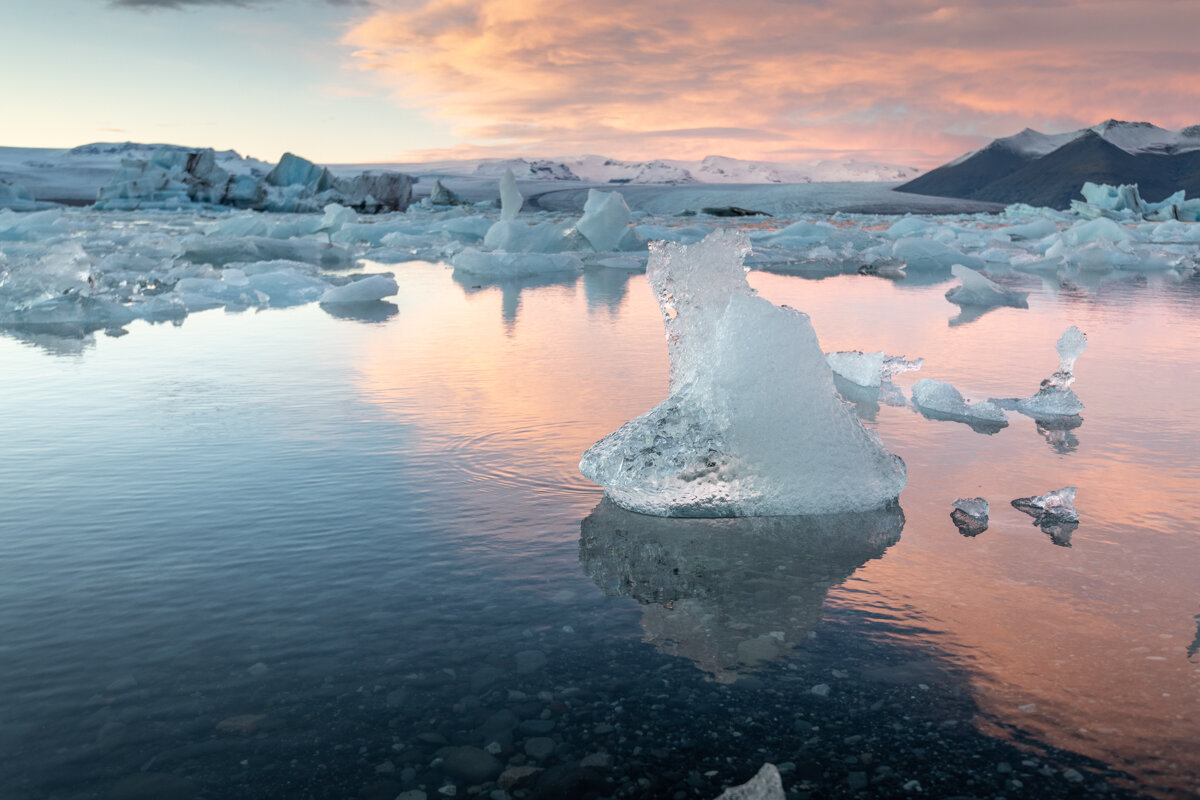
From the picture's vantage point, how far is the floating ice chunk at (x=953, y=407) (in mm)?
4449

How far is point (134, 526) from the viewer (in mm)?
2945

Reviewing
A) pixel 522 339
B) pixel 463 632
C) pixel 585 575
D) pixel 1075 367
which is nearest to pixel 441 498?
pixel 585 575

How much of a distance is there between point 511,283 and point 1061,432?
31.4ft

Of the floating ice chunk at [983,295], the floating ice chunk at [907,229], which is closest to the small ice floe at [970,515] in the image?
the floating ice chunk at [983,295]

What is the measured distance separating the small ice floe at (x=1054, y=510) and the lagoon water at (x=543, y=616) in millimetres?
39

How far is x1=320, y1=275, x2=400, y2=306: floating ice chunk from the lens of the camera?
375 inches

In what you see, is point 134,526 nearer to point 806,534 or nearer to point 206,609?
point 206,609

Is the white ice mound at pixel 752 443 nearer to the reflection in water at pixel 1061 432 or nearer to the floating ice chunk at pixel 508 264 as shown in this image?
the reflection in water at pixel 1061 432

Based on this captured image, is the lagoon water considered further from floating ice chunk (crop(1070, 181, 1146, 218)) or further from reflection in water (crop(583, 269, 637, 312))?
floating ice chunk (crop(1070, 181, 1146, 218))

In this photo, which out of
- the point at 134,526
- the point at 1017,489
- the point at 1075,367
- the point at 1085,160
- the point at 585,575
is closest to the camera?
the point at 585,575

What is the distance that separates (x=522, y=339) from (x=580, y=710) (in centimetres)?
539

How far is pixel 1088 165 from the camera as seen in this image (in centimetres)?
7488

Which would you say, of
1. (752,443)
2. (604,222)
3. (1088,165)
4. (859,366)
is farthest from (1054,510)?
(1088,165)

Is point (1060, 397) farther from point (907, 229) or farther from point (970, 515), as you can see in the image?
point (907, 229)
